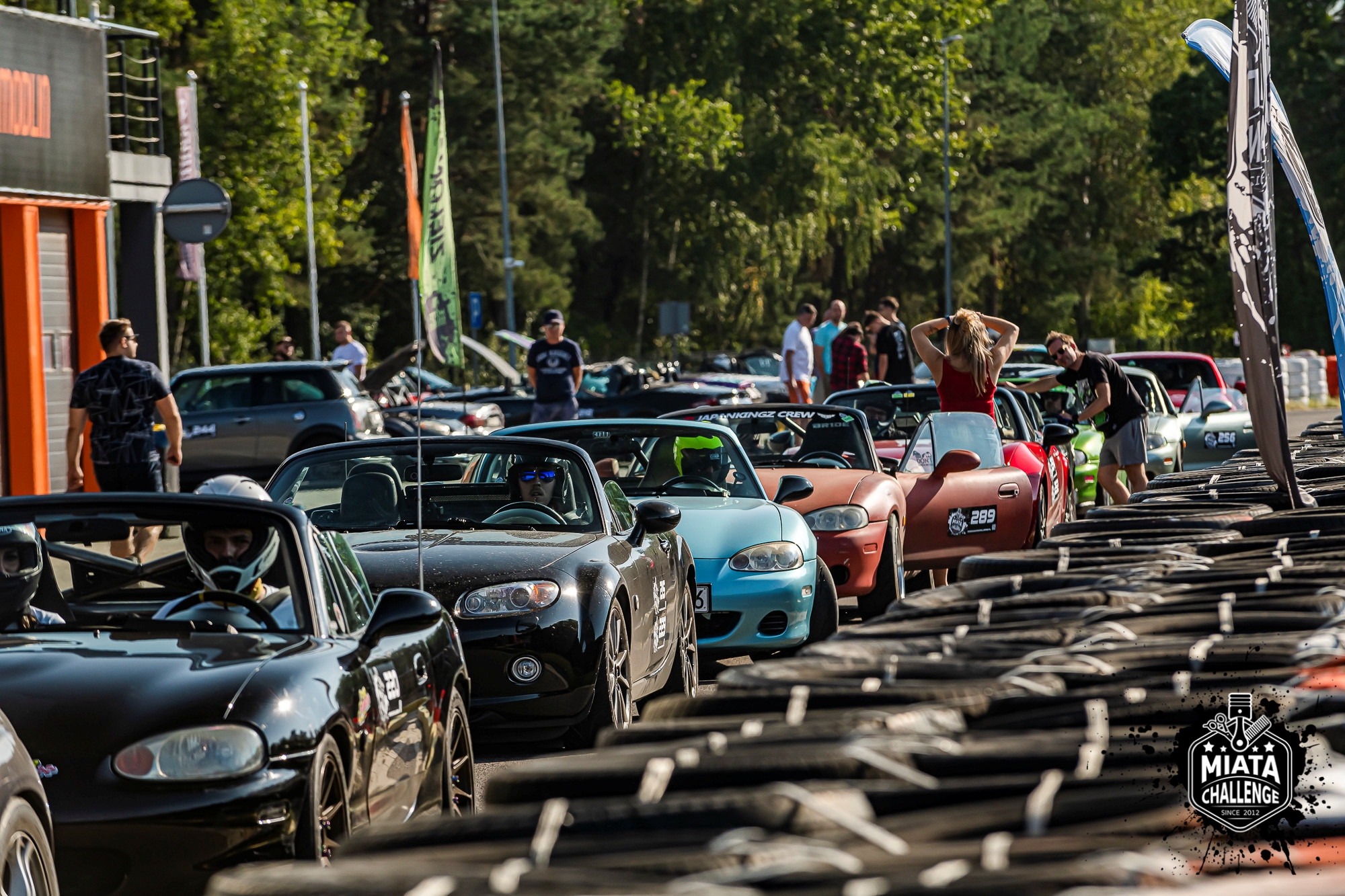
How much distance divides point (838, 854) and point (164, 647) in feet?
11.5

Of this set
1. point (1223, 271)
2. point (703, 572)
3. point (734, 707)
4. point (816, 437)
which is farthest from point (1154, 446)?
point (1223, 271)

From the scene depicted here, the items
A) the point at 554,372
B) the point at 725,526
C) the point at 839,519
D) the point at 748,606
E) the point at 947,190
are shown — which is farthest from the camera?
the point at 947,190

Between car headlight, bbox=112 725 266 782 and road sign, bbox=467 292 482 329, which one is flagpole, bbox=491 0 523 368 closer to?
road sign, bbox=467 292 482 329

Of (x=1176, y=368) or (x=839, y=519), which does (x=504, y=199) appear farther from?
(x=839, y=519)

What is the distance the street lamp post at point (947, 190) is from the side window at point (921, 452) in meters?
48.6

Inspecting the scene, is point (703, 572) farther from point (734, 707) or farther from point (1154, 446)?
point (1154, 446)

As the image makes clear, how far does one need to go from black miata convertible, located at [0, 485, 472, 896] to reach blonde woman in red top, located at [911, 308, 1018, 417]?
6.76 meters

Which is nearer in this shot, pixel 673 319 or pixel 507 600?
pixel 507 600

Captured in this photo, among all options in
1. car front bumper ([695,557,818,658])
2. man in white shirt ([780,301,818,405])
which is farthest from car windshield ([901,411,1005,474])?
man in white shirt ([780,301,818,405])

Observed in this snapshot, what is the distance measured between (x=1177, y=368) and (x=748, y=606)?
14899 mm

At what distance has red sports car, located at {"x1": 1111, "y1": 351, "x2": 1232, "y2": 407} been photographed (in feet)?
72.8

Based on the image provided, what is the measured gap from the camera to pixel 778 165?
59438 mm

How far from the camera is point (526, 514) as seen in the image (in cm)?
857

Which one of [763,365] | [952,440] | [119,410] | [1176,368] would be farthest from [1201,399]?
[763,365]
